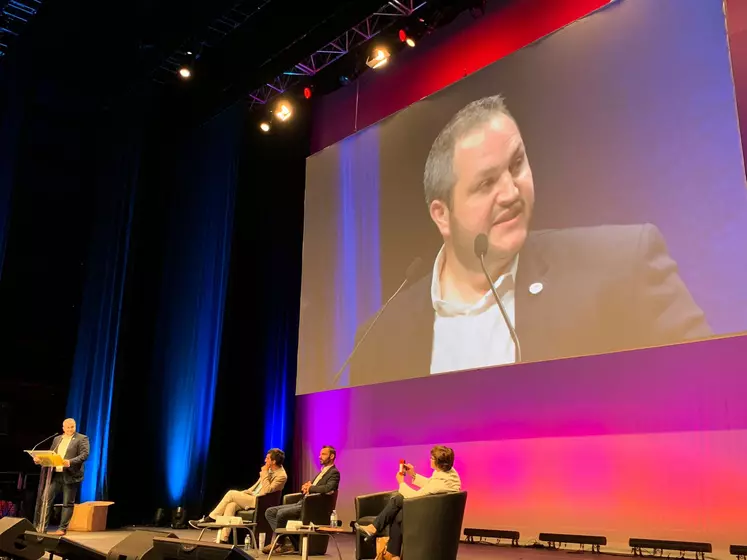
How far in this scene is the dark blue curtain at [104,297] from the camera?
26.2 feet

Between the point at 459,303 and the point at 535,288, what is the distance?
753 millimetres

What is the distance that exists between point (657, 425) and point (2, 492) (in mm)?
7300

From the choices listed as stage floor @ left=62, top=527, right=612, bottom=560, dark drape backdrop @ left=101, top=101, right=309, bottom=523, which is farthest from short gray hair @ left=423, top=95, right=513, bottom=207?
dark drape backdrop @ left=101, top=101, right=309, bottom=523

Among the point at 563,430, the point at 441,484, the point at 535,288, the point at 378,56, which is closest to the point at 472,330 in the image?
the point at 535,288

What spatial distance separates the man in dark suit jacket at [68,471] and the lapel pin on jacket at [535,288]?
4.52 m

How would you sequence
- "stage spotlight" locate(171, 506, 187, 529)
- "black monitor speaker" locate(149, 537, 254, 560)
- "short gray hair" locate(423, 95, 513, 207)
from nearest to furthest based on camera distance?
"black monitor speaker" locate(149, 537, 254, 560) < "short gray hair" locate(423, 95, 513, 207) < "stage spotlight" locate(171, 506, 187, 529)

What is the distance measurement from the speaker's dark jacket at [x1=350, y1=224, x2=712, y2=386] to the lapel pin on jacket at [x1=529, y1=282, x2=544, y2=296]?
0.07ft

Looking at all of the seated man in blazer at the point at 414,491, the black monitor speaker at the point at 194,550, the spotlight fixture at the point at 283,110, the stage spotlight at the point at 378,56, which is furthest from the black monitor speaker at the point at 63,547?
the spotlight fixture at the point at 283,110

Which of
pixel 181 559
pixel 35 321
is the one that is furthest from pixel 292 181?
pixel 181 559

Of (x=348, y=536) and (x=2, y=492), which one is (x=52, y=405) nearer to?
(x=2, y=492)

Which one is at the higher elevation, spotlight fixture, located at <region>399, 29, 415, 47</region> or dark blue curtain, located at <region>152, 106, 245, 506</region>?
spotlight fixture, located at <region>399, 29, 415, 47</region>

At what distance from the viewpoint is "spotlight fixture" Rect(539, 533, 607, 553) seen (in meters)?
5.55

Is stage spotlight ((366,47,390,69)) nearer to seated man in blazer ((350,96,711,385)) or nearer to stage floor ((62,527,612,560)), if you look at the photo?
seated man in blazer ((350,96,711,385))

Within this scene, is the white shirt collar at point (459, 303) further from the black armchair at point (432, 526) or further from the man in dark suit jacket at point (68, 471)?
the man in dark suit jacket at point (68, 471)
